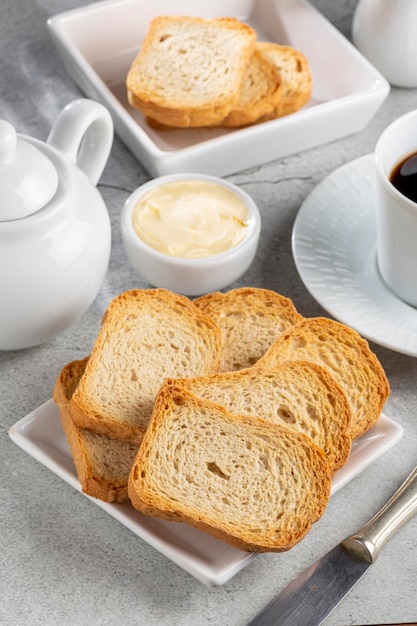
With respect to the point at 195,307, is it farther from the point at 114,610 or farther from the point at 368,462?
the point at 114,610

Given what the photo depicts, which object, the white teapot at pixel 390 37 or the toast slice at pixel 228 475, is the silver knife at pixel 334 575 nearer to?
the toast slice at pixel 228 475

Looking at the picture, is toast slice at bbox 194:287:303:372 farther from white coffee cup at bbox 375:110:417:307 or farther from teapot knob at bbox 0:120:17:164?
teapot knob at bbox 0:120:17:164

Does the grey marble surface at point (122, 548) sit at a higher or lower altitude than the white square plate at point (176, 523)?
lower

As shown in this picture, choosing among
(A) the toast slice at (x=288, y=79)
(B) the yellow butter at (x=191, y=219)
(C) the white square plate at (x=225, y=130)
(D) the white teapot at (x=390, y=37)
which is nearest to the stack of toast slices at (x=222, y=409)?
(B) the yellow butter at (x=191, y=219)

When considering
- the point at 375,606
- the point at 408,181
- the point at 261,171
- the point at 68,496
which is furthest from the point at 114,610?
the point at 261,171

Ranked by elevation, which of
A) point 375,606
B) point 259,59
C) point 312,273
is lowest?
point 375,606

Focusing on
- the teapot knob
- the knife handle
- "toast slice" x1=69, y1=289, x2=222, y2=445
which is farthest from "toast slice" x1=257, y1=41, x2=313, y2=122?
the knife handle
